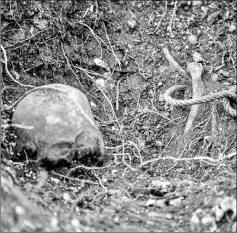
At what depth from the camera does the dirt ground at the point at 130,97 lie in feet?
6.24

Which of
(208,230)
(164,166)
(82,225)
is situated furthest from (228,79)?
(82,225)

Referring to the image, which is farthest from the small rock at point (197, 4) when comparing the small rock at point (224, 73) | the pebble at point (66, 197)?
the pebble at point (66, 197)

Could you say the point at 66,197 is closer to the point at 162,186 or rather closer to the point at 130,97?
the point at 162,186

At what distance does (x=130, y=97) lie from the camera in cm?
252

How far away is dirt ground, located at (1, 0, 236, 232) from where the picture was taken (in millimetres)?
1903

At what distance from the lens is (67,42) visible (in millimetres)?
2539

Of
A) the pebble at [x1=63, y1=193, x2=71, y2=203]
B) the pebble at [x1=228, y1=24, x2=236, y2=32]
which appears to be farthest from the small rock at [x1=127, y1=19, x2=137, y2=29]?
the pebble at [x1=63, y1=193, x2=71, y2=203]

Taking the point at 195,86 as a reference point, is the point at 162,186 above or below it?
below

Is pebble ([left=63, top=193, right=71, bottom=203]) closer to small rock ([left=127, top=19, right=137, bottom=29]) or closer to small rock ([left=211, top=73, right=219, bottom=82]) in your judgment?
small rock ([left=211, top=73, right=219, bottom=82])

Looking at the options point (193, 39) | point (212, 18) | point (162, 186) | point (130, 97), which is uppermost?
point (212, 18)

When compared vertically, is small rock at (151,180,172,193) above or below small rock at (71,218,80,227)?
below

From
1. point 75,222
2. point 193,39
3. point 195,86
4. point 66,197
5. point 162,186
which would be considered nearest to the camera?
point 75,222

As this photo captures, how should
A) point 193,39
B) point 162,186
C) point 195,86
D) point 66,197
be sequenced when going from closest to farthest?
point 66,197 → point 162,186 → point 195,86 → point 193,39

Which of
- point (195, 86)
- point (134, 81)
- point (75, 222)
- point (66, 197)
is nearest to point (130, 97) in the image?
point (134, 81)
